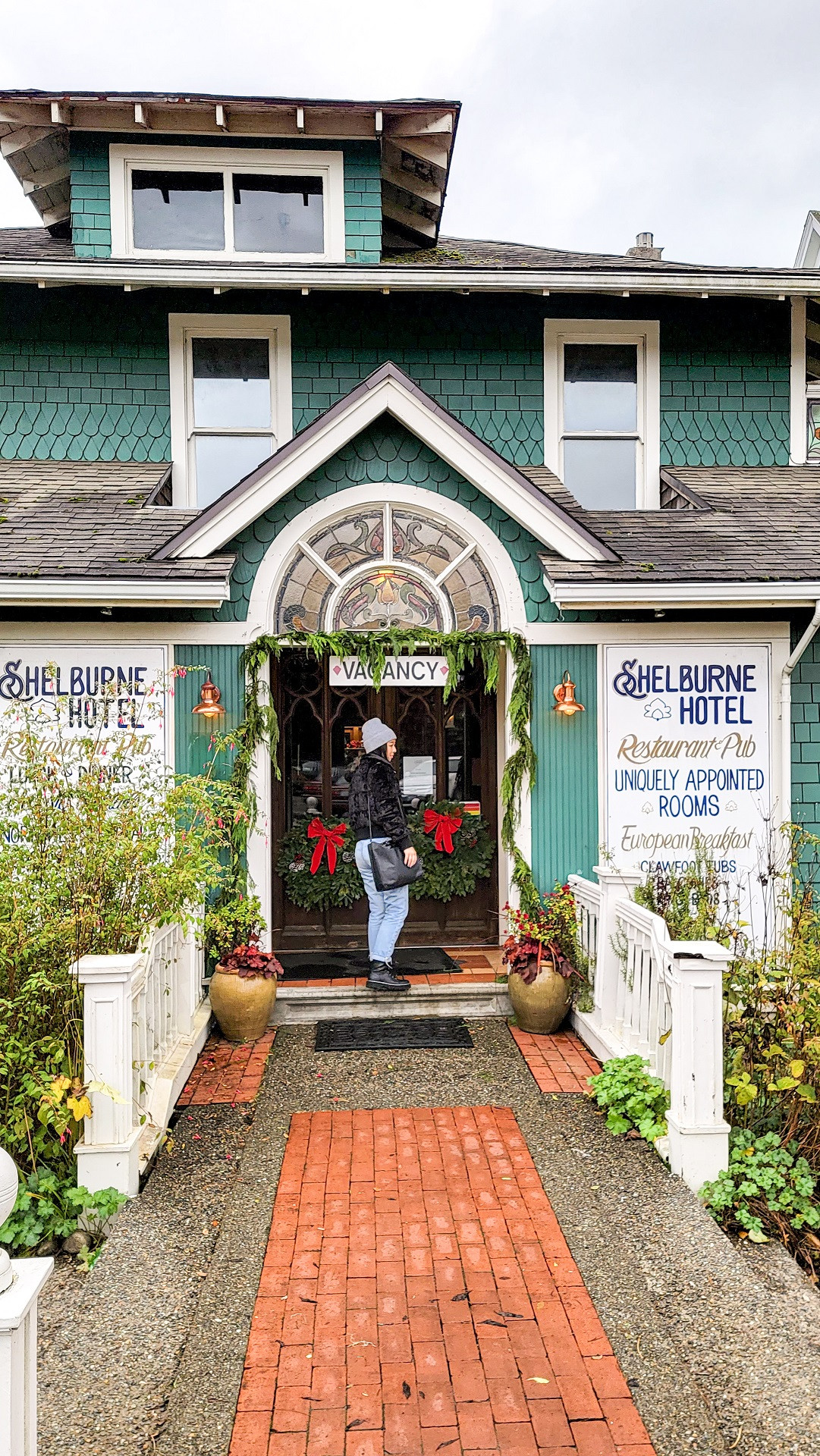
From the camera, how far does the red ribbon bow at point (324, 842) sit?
26.7ft

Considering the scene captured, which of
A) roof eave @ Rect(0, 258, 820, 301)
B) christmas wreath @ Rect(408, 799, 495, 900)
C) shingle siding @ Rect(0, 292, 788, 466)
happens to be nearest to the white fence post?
christmas wreath @ Rect(408, 799, 495, 900)

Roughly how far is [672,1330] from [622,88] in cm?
6756

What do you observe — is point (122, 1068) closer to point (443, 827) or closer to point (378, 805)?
point (378, 805)

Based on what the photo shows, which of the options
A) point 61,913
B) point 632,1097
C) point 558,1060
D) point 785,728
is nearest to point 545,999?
point 558,1060

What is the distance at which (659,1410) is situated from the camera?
2967mm

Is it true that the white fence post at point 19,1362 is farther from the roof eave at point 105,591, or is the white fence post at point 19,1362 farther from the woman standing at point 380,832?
the roof eave at point 105,591

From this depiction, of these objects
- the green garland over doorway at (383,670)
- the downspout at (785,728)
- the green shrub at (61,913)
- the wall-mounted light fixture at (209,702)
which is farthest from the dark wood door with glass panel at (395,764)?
the green shrub at (61,913)

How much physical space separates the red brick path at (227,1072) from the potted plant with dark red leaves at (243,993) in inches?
4.1

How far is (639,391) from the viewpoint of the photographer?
8.73 m

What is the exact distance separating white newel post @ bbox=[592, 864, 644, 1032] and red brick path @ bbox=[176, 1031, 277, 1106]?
86.5 inches

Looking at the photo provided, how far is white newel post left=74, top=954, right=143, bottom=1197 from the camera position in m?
4.14

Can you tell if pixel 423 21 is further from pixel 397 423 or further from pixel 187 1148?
pixel 187 1148

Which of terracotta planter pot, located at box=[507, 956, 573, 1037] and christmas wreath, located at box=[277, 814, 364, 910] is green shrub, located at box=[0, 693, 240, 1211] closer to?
terracotta planter pot, located at box=[507, 956, 573, 1037]

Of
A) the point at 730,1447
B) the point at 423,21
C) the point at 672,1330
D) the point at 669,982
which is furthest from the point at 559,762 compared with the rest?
the point at 423,21
